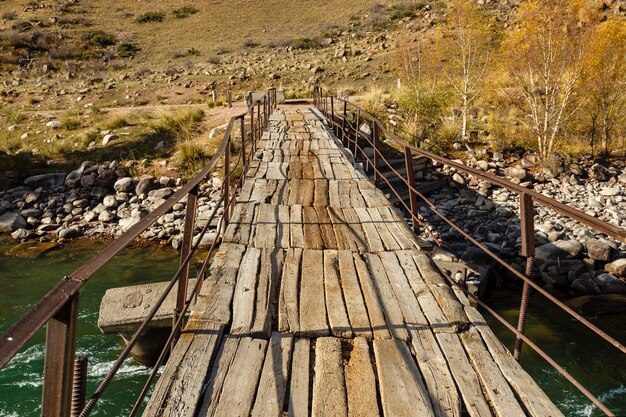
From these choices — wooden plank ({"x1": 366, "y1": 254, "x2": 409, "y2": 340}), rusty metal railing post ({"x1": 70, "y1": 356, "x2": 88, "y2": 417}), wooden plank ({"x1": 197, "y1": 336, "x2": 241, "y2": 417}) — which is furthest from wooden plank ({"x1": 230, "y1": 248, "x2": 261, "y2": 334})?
rusty metal railing post ({"x1": 70, "y1": 356, "x2": 88, "y2": 417})

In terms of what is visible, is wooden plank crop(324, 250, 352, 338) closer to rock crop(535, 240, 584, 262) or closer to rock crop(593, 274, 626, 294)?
rock crop(593, 274, 626, 294)

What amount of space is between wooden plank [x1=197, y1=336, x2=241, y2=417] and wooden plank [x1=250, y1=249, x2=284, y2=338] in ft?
0.62

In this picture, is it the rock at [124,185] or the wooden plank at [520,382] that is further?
the rock at [124,185]

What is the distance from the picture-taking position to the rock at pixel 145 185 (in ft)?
42.7

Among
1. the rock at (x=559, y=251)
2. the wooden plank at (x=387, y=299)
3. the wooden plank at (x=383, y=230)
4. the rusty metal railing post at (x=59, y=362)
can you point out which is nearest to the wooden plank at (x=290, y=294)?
the wooden plank at (x=387, y=299)

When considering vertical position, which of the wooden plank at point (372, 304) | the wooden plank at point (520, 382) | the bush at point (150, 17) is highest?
the bush at point (150, 17)

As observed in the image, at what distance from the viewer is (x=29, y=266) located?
32.2 feet

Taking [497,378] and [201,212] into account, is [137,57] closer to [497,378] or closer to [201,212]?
[201,212]

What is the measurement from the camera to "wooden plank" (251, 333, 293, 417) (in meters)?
2.36

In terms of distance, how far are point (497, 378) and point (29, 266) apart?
10.3 metres

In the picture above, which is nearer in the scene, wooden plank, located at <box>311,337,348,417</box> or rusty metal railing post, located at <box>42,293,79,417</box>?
rusty metal railing post, located at <box>42,293,79,417</box>

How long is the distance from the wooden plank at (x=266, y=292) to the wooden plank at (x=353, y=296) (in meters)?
0.57

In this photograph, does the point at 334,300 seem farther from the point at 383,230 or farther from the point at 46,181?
the point at 46,181

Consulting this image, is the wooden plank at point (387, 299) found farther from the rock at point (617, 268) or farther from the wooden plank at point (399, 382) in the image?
the rock at point (617, 268)
